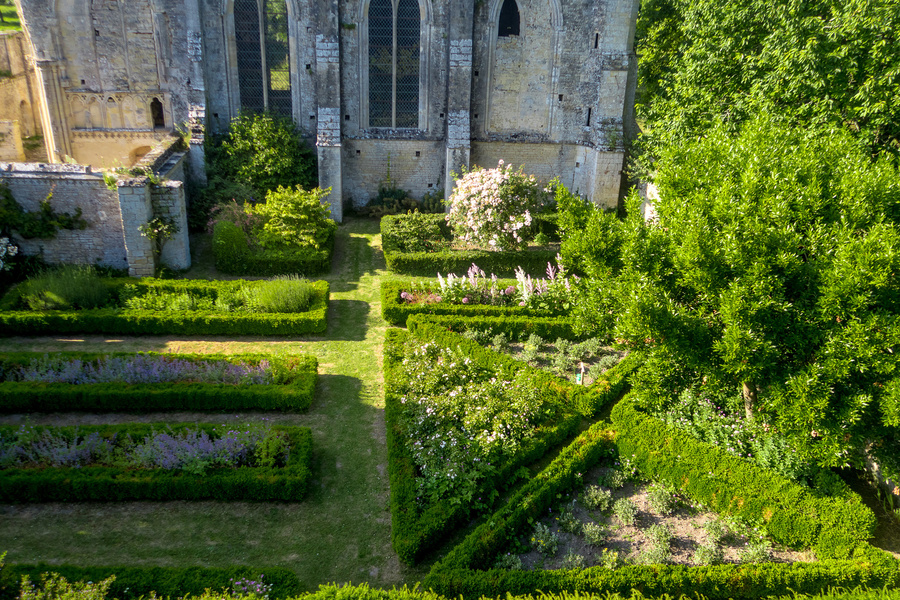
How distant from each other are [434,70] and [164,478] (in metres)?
15.0

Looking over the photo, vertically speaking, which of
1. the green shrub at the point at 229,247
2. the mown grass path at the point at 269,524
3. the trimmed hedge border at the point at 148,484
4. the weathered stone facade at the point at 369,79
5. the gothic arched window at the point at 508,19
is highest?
the gothic arched window at the point at 508,19

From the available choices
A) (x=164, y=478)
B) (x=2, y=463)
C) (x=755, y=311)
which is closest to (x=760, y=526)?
(x=755, y=311)

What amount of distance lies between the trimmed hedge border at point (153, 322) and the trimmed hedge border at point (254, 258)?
2626 mm

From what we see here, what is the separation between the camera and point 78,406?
399 inches

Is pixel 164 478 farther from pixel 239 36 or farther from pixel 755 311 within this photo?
pixel 239 36

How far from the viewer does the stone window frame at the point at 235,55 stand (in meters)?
18.6

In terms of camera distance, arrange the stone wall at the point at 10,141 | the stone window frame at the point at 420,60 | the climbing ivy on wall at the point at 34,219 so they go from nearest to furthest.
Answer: the climbing ivy on wall at the point at 34,219 → the stone window frame at the point at 420,60 → the stone wall at the point at 10,141

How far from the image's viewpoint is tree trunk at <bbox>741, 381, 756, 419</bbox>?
28.7 feet

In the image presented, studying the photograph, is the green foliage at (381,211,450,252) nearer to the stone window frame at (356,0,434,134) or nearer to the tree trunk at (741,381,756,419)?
the stone window frame at (356,0,434,134)

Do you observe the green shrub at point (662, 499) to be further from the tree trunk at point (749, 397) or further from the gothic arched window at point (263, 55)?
the gothic arched window at point (263, 55)

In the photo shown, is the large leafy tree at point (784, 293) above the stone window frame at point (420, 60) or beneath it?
beneath

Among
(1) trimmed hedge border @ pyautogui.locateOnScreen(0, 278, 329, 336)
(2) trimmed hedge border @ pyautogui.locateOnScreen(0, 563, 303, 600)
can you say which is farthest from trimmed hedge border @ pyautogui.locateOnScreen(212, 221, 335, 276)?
(2) trimmed hedge border @ pyautogui.locateOnScreen(0, 563, 303, 600)

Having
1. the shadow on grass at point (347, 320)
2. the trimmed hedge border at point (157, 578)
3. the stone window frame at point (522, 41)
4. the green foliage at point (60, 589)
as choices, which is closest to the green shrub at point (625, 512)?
the trimmed hedge border at point (157, 578)

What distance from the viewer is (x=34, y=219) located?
1411cm
